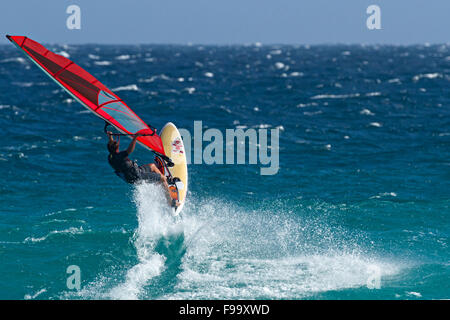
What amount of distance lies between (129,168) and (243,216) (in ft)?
17.9

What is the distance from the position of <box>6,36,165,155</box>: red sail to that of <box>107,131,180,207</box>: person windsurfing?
1.59ft

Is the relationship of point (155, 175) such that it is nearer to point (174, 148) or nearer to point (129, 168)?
point (129, 168)

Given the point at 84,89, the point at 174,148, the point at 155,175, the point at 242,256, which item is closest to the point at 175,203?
the point at 155,175

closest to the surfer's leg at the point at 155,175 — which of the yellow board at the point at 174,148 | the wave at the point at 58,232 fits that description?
the yellow board at the point at 174,148

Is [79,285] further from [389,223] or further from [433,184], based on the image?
[433,184]

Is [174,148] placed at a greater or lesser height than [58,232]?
greater

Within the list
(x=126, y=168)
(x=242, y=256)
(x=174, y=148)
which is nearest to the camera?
(x=126, y=168)

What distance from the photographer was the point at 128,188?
70.1 ft

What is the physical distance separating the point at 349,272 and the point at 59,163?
1442cm

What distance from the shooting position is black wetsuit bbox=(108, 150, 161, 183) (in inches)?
561

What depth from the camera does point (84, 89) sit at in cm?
1474

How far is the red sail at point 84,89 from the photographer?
1430 centimetres

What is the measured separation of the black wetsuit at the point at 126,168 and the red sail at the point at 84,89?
2.13 feet

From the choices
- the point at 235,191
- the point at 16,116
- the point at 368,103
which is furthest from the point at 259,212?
the point at 368,103
